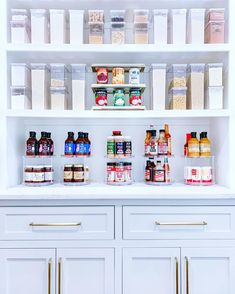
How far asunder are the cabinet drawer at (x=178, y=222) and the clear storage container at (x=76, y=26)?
0.97 meters

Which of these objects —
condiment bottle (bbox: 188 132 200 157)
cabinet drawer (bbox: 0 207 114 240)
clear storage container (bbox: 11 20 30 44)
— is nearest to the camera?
cabinet drawer (bbox: 0 207 114 240)

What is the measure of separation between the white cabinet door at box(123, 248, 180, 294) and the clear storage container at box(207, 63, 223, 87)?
923 millimetres

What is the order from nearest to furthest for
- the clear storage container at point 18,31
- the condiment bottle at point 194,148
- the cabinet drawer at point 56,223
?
1. the cabinet drawer at point 56,223
2. the clear storage container at point 18,31
3. the condiment bottle at point 194,148

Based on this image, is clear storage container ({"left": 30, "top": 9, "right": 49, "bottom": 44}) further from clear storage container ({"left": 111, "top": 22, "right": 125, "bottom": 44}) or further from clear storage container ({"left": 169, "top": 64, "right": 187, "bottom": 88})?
clear storage container ({"left": 169, "top": 64, "right": 187, "bottom": 88})

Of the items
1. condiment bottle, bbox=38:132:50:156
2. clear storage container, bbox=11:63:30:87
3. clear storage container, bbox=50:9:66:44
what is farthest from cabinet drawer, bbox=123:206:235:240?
clear storage container, bbox=50:9:66:44

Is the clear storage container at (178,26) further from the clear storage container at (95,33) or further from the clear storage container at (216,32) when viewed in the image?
the clear storage container at (95,33)

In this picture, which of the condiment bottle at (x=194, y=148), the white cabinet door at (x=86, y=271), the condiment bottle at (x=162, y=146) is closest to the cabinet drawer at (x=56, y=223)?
the white cabinet door at (x=86, y=271)

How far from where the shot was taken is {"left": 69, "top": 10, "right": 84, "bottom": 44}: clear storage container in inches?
61.0

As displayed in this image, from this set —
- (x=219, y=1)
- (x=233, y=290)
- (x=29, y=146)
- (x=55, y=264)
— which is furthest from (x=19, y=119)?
(x=233, y=290)

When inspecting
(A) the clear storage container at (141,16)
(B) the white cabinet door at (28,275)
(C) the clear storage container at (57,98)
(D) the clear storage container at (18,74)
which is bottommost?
(B) the white cabinet door at (28,275)

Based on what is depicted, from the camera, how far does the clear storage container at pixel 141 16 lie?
156cm

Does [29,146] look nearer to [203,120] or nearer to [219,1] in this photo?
[203,120]

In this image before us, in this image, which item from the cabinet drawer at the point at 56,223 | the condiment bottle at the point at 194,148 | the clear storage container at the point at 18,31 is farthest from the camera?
the condiment bottle at the point at 194,148

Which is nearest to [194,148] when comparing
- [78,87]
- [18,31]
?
[78,87]
